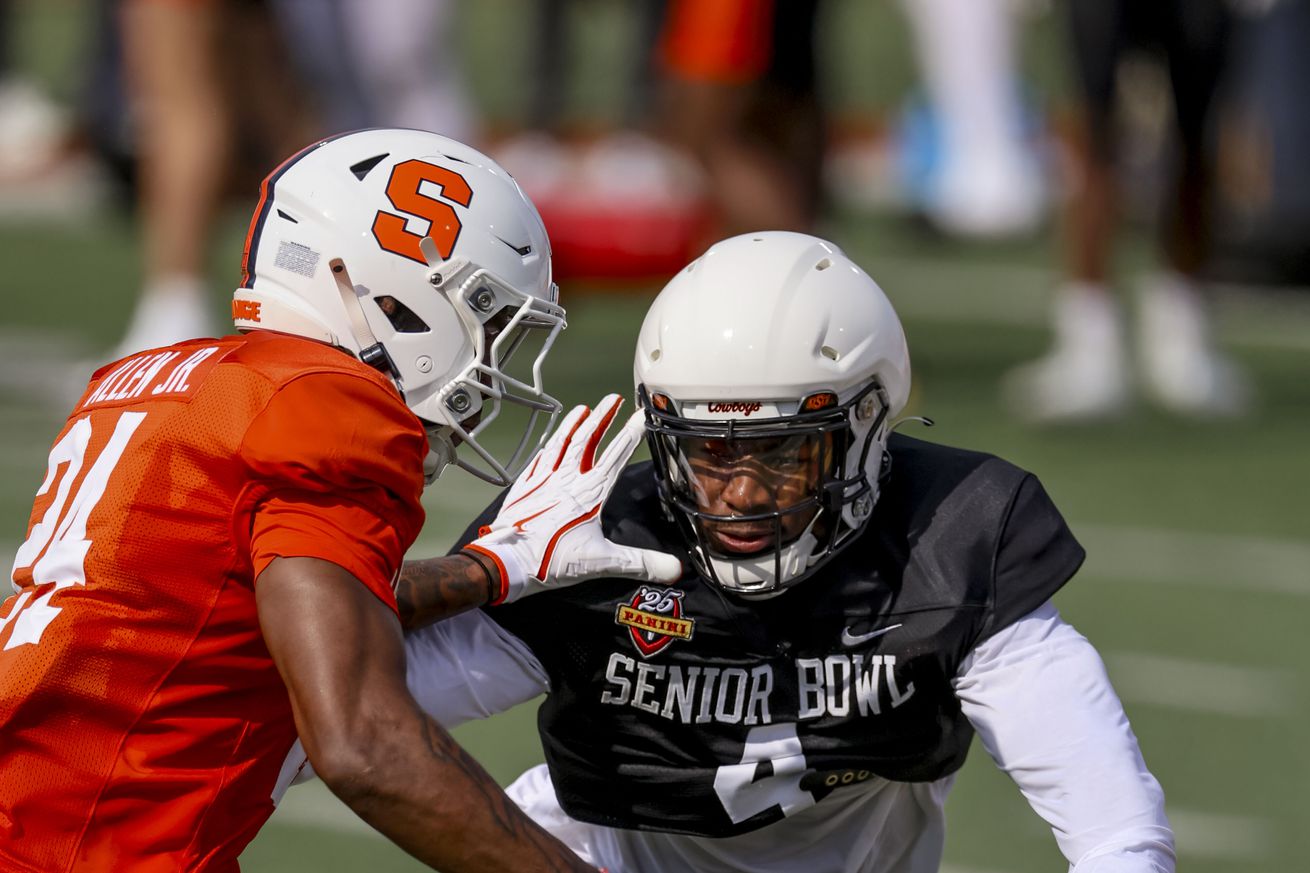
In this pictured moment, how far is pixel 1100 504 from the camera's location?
234 inches

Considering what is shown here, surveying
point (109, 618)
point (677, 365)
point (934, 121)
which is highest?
point (677, 365)

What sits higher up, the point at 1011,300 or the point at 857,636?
the point at 857,636

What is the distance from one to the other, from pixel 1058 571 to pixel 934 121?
8.66 metres

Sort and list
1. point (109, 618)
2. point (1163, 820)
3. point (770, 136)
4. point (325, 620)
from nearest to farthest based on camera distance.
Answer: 1. point (325, 620)
2. point (109, 618)
3. point (1163, 820)
4. point (770, 136)

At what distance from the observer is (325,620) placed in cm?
201

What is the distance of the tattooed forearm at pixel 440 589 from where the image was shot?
98.6 inches

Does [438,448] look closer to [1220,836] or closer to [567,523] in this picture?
[567,523]

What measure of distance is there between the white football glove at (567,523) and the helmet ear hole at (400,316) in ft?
0.94

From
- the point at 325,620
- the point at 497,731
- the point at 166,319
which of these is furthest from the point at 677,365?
the point at 166,319

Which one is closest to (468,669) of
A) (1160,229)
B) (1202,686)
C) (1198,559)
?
(1202,686)

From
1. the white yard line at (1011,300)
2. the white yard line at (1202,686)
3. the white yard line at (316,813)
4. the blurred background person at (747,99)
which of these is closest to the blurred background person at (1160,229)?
the blurred background person at (747,99)

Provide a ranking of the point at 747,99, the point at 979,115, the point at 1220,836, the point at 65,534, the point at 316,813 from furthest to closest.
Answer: the point at 979,115 < the point at 747,99 < the point at 316,813 < the point at 1220,836 < the point at 65,534

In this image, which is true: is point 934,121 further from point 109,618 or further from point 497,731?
point 109,618

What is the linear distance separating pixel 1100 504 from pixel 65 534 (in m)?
4.13
